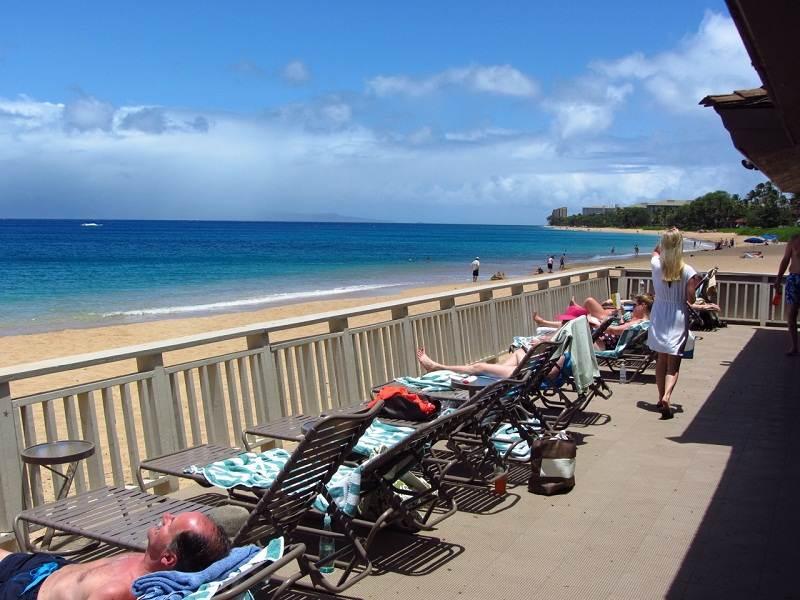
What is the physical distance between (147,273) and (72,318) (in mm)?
21215

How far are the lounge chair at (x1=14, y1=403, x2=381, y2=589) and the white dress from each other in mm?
4280

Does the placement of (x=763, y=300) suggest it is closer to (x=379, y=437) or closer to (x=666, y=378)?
(x=666, y=378)

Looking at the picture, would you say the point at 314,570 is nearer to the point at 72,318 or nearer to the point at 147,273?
the point at 72,318

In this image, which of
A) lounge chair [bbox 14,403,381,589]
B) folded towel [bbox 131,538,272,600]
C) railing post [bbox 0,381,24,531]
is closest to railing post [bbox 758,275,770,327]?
→ lounge chair [bbox 14,403,381,589]

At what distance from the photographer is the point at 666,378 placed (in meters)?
7.11

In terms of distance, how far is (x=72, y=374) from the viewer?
12820 mm

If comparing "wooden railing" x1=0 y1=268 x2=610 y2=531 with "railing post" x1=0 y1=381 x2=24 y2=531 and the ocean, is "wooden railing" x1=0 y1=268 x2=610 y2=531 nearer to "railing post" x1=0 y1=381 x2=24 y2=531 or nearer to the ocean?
"railing post" x1=0 y1=381 x2=24 y2=531

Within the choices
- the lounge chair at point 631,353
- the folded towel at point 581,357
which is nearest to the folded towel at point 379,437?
the folded towel at point 581,357

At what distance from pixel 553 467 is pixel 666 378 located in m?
2.62

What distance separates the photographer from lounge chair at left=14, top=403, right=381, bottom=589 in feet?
10.7

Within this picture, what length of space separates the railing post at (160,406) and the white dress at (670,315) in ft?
14.5

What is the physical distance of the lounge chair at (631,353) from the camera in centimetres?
826

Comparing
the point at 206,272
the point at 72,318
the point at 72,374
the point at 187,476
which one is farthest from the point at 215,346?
the point at 206,272

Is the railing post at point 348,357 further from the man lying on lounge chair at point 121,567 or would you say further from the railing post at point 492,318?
the man lying on lounge chair at point 121,567
